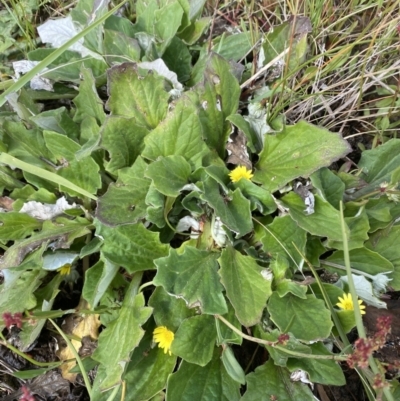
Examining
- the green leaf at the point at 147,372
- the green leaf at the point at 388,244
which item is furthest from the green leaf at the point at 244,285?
the green leaf at the point at 388,244

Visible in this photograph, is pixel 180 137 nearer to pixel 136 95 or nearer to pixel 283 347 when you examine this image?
pixel 136 95

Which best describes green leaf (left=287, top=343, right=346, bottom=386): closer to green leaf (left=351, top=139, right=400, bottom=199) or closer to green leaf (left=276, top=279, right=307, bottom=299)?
green leaf (left=276, top=279, right=307, bottom=299)

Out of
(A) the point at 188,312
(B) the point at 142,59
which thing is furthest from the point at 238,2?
(A) the point at 188,312

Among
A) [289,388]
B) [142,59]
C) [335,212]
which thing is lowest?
[289,388]

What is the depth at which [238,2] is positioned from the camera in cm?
213

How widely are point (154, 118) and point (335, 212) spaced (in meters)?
0.75

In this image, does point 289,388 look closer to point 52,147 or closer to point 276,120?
point 276,120

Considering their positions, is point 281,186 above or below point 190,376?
above

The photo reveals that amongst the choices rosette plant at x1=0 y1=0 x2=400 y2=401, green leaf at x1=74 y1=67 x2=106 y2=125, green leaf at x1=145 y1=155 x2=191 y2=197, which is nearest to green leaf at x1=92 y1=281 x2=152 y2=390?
rosette plant at x1=0 y1=0 x2=400 y2=401

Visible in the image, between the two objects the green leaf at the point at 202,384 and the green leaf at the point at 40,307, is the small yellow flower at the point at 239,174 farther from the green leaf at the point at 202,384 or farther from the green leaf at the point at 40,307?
the green leaf at the point at 40,307

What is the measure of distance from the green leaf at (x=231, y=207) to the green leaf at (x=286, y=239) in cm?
9

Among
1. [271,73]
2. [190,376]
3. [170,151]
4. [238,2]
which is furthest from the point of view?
[238,2]

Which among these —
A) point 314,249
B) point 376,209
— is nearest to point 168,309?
point 314,249

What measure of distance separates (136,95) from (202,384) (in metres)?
1.04
